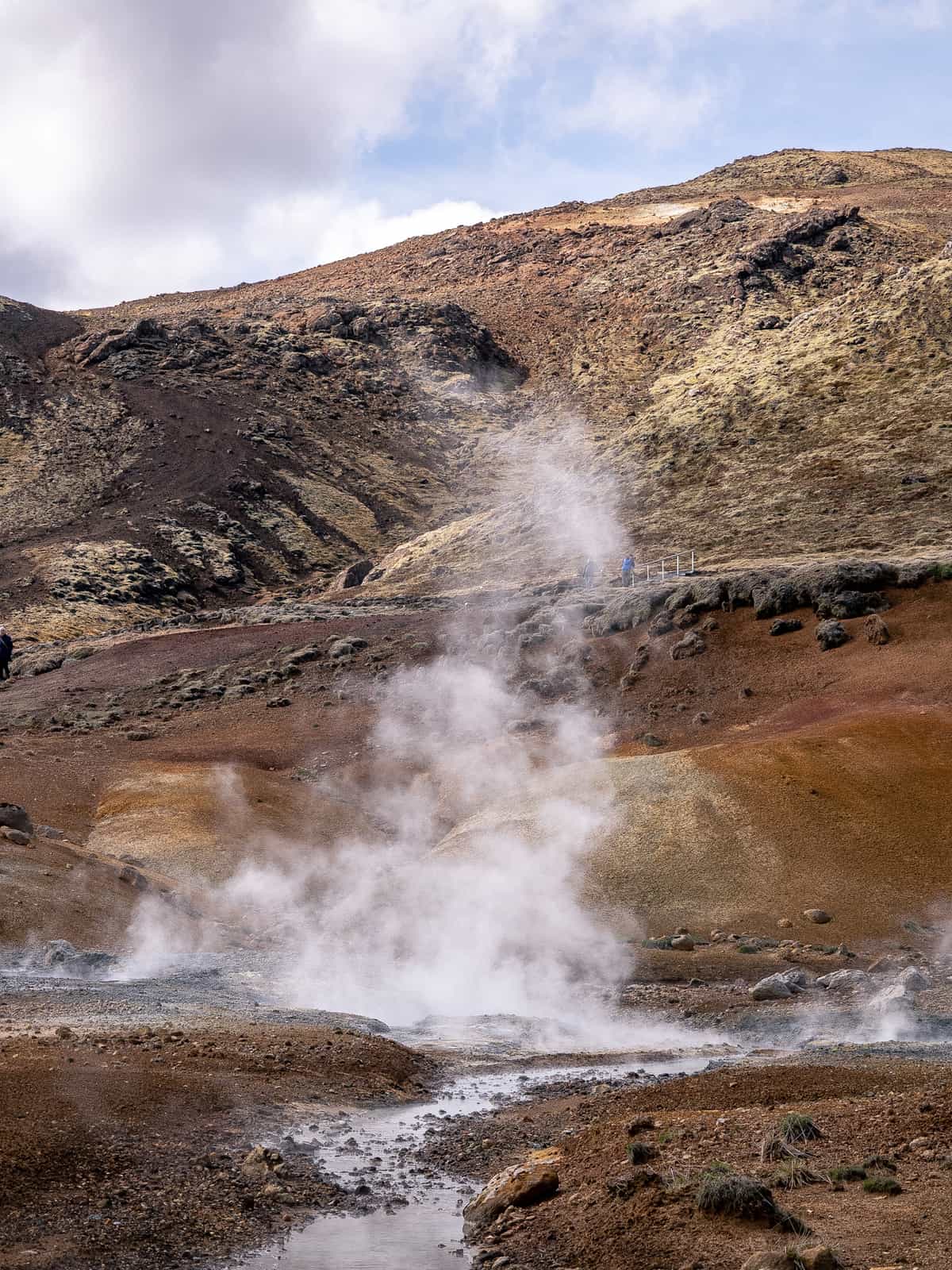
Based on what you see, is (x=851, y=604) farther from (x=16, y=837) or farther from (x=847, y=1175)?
(x=847, y=1175)

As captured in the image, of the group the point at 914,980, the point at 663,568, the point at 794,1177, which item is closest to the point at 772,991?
the point at 914,980

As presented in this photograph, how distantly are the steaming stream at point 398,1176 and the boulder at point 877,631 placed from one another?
→ 17.5 metres

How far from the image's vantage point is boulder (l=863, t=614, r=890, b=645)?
2803 cm

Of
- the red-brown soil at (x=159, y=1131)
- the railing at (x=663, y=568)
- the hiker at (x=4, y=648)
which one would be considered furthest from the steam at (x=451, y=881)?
the hiker at (x=4, y=648)

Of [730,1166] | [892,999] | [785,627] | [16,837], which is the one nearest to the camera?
[730,1166]

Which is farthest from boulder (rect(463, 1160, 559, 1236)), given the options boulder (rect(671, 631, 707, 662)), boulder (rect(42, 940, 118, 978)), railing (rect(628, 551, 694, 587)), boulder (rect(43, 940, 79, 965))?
railing (rect(628, 551, 694, 587))

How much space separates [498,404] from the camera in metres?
81.3

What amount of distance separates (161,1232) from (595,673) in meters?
24.1

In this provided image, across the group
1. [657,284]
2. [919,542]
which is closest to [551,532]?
[919,542]

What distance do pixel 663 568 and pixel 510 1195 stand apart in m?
33.5

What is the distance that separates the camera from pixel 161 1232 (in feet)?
24.3

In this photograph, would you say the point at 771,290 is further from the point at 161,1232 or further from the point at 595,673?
the point at 161,1232

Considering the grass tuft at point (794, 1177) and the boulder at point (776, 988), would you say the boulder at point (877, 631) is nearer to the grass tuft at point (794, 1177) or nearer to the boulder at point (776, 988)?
the boulder at point (776, 988)

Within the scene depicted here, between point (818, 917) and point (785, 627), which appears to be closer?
point (818, 917)
